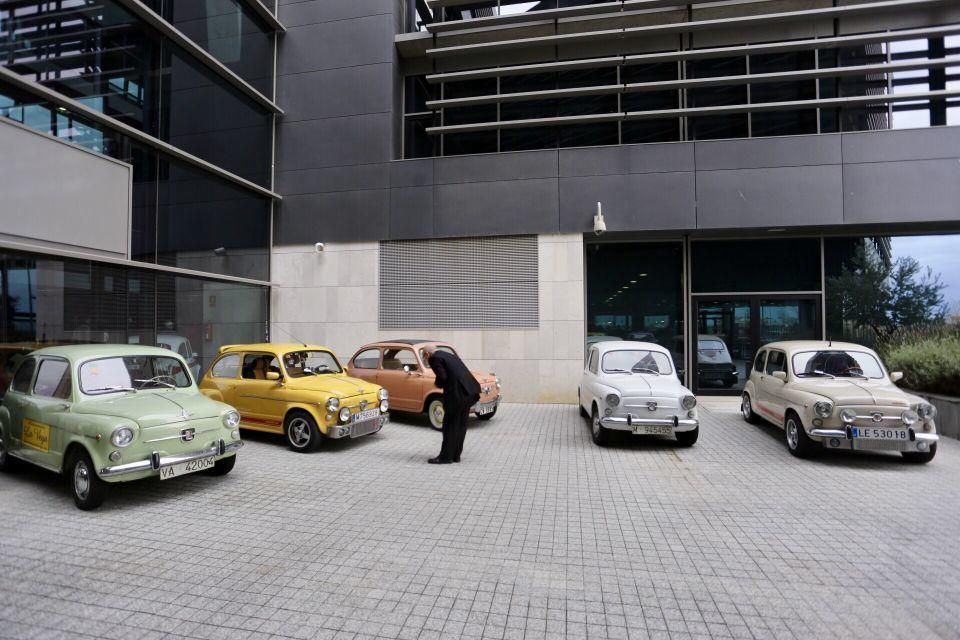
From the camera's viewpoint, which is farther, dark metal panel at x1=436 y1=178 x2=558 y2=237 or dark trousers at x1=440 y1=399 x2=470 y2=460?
dark metal panel at x1=436 y1=178 x2=558 y2=237

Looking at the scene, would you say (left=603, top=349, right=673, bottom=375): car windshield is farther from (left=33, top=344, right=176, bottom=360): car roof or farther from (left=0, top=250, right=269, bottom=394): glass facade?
(left=0, top=250, right=269, bottom=394): glass facade

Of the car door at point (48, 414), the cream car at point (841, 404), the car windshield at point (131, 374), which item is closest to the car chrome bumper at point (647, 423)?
the cream car at point (841, 404)

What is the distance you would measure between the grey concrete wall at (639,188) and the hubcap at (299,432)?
22.4 feet

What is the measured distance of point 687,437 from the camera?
7559 millimetres

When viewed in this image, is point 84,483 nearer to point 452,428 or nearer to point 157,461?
point 157,461

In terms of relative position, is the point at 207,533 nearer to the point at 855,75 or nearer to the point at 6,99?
the point at 6,99

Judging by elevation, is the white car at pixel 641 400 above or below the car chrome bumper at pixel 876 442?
above

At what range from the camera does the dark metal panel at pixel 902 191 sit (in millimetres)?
10867

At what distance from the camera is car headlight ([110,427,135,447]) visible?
4554 millimetres

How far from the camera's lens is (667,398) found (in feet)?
23.9

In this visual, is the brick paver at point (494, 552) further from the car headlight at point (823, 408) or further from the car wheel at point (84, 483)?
the car headlight at point (823, 408)

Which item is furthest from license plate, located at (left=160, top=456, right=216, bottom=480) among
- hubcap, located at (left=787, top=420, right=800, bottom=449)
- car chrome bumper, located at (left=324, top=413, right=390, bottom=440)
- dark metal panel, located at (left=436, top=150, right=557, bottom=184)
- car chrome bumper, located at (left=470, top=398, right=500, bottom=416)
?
dark metal panel, located at (left=436, top=150, right=557, bottom=184)

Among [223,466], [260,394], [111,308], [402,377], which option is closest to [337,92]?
[111,308]

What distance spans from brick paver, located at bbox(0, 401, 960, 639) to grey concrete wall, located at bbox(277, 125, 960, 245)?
690 cm
